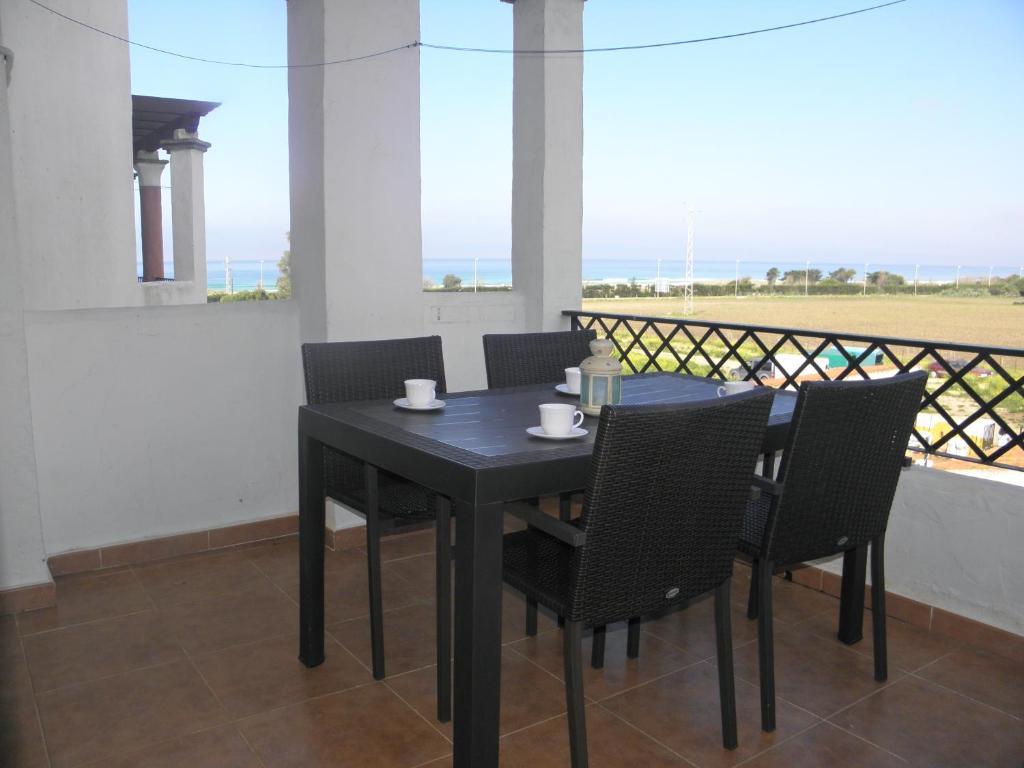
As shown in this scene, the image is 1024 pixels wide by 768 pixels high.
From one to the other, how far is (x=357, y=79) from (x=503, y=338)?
119cm

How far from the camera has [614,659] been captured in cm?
246

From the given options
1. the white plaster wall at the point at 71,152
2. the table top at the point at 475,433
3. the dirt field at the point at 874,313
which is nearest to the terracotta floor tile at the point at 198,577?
the table top at the point at 475,433

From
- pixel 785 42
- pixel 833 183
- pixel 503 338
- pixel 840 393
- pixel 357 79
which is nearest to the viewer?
pixel 840 393

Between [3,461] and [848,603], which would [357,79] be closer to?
[3,461]

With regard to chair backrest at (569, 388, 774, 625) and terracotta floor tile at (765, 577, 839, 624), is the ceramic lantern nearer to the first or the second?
chair backrest at (569, 388, 774, 625)

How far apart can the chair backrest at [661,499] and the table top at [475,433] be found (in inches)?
7.1

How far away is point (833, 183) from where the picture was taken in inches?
1364

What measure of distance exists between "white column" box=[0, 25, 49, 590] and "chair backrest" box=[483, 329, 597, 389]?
148 centimetres

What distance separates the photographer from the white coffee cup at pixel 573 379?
255cm

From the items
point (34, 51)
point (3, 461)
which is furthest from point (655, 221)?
point (3, 461)

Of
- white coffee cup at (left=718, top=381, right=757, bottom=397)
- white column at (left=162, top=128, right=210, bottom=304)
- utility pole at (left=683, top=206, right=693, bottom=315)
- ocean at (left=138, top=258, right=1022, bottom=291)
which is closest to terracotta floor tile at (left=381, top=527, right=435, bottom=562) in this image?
white coffee cup at (left=718, top=381, right=757, bottom=397)

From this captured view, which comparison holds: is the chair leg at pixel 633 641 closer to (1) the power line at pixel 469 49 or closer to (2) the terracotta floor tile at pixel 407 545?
(2) the terracotta floor tile at pixel 407 545

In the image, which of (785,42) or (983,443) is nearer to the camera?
(983,443)

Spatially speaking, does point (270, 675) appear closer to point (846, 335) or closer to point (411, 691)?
point (411, 691)
